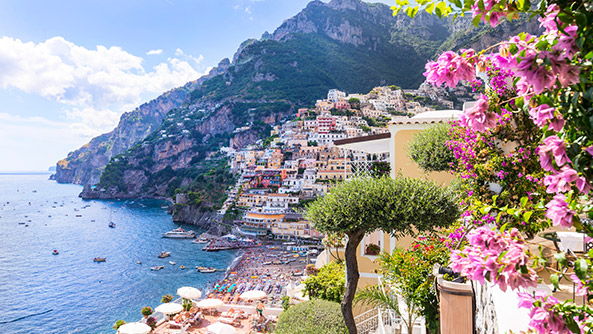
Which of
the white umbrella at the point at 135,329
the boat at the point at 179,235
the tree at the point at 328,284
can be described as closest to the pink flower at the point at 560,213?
the tree at the point at 328,284

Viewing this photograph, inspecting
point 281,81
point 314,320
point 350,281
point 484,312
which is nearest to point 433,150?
point 350,281

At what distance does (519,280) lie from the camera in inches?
39.4

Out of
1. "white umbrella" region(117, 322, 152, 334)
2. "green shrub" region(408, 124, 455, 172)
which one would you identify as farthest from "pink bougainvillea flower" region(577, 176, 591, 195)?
"white umbrella" region(117, 322, 152, 334)

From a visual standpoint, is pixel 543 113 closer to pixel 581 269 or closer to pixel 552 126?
pixel 552 126

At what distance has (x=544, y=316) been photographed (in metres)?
1.07

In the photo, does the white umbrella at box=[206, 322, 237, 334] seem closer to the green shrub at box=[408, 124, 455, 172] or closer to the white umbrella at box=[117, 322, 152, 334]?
the white umbrella at box=[117, 322, 152, 334]

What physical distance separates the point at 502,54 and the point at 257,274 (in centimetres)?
3324

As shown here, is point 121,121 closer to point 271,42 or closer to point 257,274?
point 271,42

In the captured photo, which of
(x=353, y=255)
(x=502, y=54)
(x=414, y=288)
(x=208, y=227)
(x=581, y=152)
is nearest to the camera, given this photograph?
(x=581, y=152)

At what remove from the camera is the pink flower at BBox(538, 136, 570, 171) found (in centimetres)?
94

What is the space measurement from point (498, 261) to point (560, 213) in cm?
22

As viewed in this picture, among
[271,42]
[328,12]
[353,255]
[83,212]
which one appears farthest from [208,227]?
[328,12]

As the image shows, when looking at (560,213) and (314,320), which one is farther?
(314,320)

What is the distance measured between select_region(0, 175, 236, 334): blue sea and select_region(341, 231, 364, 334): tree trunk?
22.8 meters
